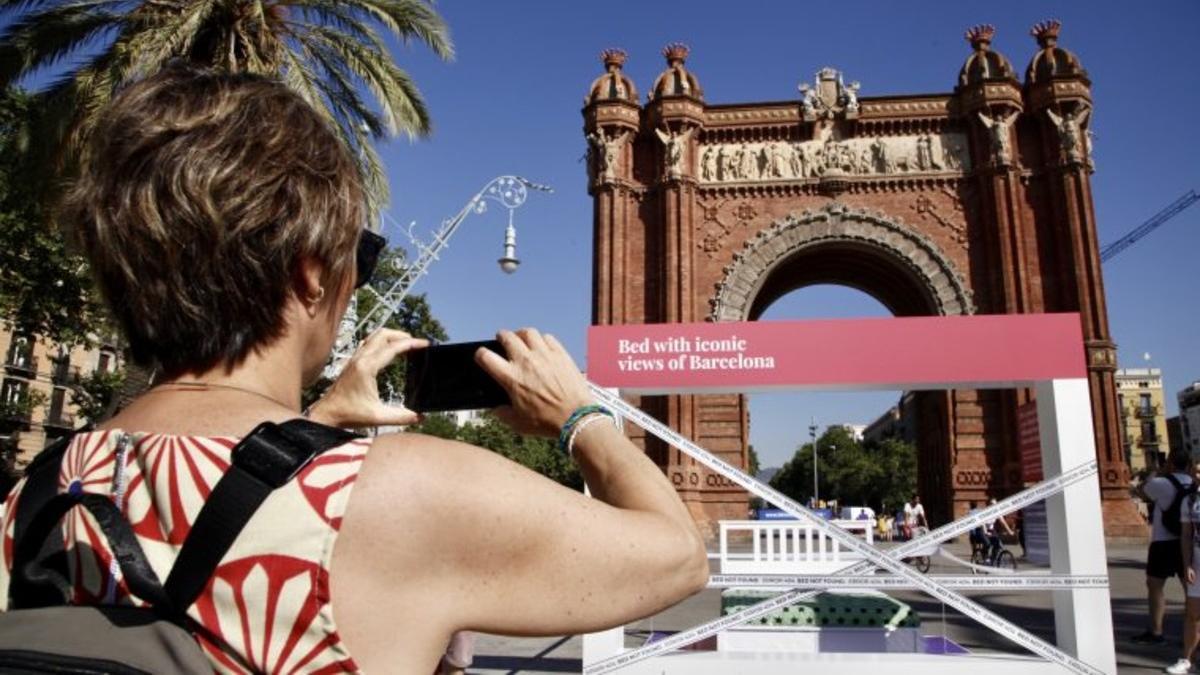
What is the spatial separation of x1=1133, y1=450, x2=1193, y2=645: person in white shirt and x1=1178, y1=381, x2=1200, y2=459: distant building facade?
353 ft

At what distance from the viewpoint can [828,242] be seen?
82.2ft

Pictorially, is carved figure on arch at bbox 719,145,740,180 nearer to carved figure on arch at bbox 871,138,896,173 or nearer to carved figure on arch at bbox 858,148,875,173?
carved figure on arch at bbox 858,148,875,173

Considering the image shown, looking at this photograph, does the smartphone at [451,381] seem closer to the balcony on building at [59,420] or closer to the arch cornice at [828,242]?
the arch cornice at [828,242]

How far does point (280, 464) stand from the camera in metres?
0.93

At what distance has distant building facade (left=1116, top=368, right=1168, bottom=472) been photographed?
97625 millimetres

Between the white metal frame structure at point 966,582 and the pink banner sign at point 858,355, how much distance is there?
12 centimetres

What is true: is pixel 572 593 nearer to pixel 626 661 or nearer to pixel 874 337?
pixel 626 661


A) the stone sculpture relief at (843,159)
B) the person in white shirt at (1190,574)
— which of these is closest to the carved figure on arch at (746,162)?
the stone sculpture relief at (843,159)

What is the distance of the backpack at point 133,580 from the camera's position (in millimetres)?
844

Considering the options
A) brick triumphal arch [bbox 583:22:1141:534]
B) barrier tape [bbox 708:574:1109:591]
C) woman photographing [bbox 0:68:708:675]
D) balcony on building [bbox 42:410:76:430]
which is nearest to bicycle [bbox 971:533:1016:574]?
brick triumphal arch [bbox 583:22:1141:534]

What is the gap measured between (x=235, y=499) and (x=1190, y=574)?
29.6ft

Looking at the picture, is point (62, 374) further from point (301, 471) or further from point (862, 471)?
point (862, 471)

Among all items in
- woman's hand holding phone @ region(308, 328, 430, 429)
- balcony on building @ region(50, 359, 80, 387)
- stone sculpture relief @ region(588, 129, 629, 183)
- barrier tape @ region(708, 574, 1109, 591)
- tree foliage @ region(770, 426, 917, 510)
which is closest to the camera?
woman's hand holding phone @ region(308, 328, 430, 429)

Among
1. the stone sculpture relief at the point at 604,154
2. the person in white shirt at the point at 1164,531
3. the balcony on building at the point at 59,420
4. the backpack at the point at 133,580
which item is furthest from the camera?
the balcony on building at the point at 59,420
